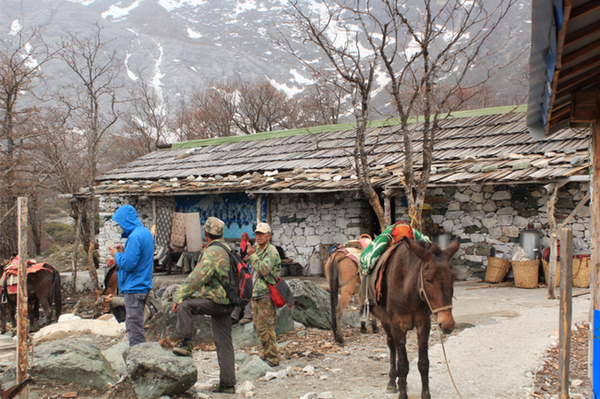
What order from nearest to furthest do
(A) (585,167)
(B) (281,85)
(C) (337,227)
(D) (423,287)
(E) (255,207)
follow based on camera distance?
(D) (423,287) → (A) (585,167) → (C) (337,227) → (E) (255,207) → (B) (281,85)

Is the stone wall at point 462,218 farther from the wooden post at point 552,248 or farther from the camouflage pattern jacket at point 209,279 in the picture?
the camouflage pattern jacket at point 209,279

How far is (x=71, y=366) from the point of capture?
452cm

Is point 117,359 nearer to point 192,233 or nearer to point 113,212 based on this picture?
point 192,233

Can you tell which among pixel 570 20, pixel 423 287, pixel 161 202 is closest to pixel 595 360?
pixel 423 287

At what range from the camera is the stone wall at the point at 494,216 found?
32.5 ft

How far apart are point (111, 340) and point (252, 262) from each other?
3.39 m

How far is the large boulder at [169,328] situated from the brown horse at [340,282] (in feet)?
5.90

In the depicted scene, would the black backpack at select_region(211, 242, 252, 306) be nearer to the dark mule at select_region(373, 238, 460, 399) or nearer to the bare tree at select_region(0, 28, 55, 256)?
the dark mule at select_region(373, 238, 460, 399)

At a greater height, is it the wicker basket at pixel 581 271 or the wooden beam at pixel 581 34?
the wooden beam at pixel 581 34

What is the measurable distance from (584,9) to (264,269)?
14.5ft

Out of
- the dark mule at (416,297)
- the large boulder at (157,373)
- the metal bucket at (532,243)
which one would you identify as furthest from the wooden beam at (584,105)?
the metal bucket at (532,243)

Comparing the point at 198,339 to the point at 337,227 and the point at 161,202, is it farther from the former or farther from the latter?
the point at 161,202

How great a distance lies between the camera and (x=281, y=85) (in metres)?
92.8

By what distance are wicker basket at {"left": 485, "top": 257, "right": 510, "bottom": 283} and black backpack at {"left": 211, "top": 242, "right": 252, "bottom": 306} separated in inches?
287
